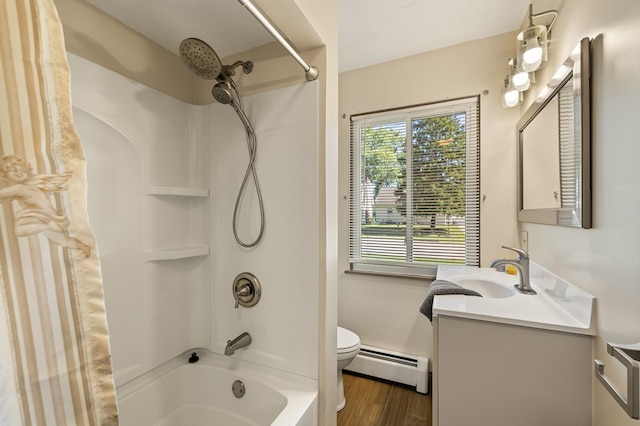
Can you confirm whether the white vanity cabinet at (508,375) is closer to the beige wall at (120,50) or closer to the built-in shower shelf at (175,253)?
the built-in shower shelf at (175,253)

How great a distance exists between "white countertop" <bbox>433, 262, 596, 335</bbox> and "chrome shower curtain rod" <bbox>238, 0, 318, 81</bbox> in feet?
3.86

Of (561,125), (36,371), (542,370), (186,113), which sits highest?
(186,113)

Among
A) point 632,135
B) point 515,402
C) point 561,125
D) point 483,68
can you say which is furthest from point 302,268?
point 483,68

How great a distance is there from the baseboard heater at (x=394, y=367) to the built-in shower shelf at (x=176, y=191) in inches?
68.4

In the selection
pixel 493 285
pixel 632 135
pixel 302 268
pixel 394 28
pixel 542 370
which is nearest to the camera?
pixel 632 135

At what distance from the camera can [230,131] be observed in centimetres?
140

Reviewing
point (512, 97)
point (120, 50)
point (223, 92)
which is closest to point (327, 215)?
point (223, 92)

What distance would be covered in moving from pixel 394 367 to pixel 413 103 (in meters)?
2.09

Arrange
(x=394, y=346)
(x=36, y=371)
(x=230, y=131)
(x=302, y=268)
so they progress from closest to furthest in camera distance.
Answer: (x=36, y=371)
(x=302, y=268)
(x=230, y=131)
(x=394, y=346)

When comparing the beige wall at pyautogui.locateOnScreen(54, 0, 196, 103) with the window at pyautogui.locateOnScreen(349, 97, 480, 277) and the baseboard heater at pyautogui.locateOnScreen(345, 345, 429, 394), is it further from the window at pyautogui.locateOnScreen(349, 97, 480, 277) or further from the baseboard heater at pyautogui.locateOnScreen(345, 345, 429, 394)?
the baseboard heater at pyautogui.locateOnScreen(345, 345, 429, 394)

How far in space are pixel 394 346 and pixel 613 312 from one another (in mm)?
1554

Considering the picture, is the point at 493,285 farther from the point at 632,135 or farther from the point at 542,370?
the point at 632,135

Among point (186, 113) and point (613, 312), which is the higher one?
point (186, 113)

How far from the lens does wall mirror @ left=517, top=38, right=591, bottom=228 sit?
1.01 metres
